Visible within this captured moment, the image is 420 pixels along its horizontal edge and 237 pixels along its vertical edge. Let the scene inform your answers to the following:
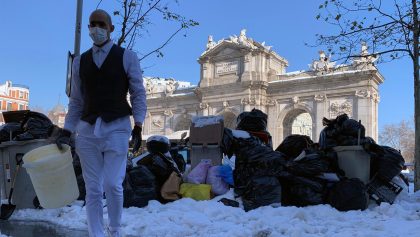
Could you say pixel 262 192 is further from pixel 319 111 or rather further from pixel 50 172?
pixel 319 111

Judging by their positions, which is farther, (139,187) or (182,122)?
(182,122)

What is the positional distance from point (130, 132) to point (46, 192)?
0.90m

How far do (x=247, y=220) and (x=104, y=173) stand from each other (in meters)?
2.06

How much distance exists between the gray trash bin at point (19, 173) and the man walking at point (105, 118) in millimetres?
2628

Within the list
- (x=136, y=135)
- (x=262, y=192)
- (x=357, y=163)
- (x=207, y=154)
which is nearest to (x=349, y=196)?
(x=357, y=163)

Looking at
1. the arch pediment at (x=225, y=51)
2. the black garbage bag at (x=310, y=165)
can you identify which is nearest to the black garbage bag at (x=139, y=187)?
the black garbage bag at (x=310, y=165)

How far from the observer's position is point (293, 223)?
4.31 meters

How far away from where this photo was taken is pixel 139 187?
19.1ft

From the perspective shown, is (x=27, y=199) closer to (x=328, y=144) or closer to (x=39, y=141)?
(x=39, y=141)

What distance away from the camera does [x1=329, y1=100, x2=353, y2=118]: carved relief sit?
1364 inches

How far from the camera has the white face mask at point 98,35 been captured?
3233mm

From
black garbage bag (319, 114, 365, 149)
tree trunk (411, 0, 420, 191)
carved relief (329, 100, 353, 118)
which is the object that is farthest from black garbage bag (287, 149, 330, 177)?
carved relief (329, 100, 353, 118)

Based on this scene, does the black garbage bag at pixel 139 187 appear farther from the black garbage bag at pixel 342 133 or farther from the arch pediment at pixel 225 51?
the arch pediment at pixel 225 51

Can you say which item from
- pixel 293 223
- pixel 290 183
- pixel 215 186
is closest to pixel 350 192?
pixel 290 183
